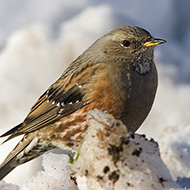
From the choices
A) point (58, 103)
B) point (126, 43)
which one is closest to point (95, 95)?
point (58, 103)

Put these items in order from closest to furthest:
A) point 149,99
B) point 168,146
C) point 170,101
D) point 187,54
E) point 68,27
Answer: point 149,99
point 168,146
point 170,101
point 68,27
point 187,54

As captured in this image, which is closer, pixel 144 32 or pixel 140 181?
pixel 140 181

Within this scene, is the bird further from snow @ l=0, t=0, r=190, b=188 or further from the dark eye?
snow @ l=0, t=0, r=190, b=188

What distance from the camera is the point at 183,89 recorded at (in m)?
7.46

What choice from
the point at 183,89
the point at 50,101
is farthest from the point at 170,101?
the point at 50,101

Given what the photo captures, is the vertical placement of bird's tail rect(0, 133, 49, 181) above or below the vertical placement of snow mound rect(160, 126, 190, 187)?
below

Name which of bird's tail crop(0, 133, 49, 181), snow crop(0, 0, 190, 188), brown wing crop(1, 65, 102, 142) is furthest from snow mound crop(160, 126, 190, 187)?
snow crop(0, 0, 190, 188)

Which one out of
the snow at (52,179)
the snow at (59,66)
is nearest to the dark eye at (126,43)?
the snow at (52,179)

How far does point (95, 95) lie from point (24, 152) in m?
0.92

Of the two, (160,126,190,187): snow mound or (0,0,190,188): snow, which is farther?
(0,0,190,188): snow

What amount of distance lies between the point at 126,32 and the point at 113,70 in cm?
48

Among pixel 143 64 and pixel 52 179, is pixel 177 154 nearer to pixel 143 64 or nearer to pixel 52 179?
pixel 143 64

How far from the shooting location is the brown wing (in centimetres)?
420

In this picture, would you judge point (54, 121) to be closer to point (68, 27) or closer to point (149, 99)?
point (149, 99)
